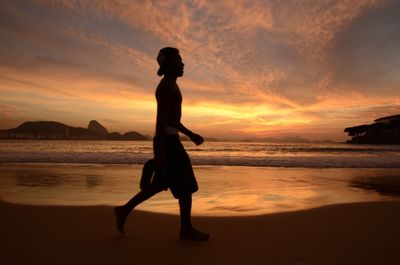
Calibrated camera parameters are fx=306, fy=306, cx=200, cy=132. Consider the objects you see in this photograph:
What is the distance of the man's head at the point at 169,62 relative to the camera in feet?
11.1

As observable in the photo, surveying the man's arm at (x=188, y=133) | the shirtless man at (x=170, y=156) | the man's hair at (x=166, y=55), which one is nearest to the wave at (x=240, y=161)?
the man's arm at (x=188, y=133)

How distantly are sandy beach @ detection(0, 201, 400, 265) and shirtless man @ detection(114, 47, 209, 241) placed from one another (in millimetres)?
364

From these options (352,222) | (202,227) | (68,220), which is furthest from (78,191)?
(352,222)

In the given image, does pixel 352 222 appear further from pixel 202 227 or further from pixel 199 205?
pixel 199 205

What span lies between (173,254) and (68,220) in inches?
77.3

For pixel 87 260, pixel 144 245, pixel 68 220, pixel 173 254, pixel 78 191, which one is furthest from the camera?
pixel 78 191

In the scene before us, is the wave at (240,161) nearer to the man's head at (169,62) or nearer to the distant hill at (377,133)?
the man's head at (169,62)

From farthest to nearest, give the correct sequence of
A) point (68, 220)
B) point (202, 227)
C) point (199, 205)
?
1. point (199, 205)
2. point (68, 220)
3. point (202, 227)

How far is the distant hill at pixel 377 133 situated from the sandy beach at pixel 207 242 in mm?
60410

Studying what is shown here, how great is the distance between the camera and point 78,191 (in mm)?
6516

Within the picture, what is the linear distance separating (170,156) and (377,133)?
6434 centimetres

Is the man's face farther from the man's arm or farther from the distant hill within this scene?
the distant hill

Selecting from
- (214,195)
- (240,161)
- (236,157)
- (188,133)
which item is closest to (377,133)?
(236,157)

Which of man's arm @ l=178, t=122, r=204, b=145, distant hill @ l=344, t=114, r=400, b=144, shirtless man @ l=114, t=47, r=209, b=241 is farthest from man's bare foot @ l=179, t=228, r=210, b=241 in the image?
distant hill @ l=344, t=114, r=400, b=144
